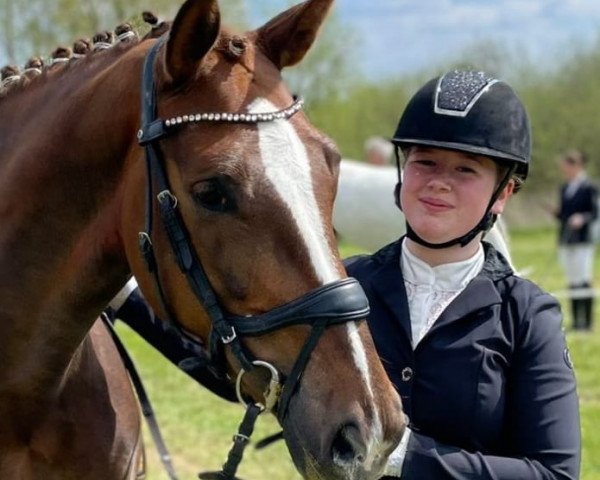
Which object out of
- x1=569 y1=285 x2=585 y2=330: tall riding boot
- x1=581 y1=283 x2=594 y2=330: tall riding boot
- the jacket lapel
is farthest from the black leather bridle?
x1=569 y1=285 x2=585 y2=330: tall riding boot

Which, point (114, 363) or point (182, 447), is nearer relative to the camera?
point (114, 363)

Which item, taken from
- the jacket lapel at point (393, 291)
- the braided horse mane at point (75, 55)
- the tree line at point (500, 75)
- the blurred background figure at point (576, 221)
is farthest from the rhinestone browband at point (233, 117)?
the tree line at point (500, 75)

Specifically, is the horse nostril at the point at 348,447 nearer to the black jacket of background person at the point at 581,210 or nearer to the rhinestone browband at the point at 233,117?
the rhinestone browband at the point at 233,117

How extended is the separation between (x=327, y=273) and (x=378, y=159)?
8.61 meters

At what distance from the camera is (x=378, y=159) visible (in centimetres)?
1049

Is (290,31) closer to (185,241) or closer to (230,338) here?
(185,241)

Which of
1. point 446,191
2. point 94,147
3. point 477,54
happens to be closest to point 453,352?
point 446,191

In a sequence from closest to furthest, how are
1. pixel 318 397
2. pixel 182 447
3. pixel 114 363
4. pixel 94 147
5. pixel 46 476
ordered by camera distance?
pixel 318 397
pixel 94 147
pixel 46 476
pixel 114 363
pixel 182 447

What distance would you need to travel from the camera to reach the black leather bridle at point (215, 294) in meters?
1.95

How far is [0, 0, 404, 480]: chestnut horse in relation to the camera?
196 cm

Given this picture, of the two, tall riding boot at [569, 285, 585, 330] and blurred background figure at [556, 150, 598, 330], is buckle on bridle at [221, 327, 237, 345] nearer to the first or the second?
tall riding boot at [569, 285, 585, 330]

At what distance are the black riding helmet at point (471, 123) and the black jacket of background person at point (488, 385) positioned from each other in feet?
0.69

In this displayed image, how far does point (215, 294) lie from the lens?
208cm

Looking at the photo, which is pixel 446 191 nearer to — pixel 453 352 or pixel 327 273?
pixel 453 352
